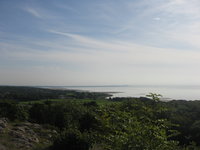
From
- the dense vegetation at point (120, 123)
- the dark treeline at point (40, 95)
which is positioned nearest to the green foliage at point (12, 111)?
the dense vegetation at point (120, 123)

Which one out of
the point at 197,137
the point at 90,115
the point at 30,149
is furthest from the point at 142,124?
the point at 197,137

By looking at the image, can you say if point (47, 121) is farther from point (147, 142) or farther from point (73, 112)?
point (147, 142)

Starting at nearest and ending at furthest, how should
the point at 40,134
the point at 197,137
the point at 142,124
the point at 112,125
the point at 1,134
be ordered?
the point at 142,124
the point at 112,125
the point at 1,134
the point at 40,134
the point at 197,137

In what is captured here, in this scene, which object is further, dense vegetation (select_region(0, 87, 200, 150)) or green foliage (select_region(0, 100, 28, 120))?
green foliage (select_region(0, 100, 28, 120))

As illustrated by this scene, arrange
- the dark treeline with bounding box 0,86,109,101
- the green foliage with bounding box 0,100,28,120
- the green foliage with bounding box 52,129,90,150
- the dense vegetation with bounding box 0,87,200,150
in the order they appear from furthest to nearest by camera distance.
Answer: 1. the dark treeline with bounding box 0,86,109,101
2. the green foliage with bounding box 0,100,28,120
3. the green foliage with bounding box 52,129,90,150
4. the dense vegetation with bounding box 0,87,200,150

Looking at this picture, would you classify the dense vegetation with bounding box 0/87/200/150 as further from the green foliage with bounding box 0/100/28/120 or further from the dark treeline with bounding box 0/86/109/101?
the dark treeline with bounding box 0/86/109/101

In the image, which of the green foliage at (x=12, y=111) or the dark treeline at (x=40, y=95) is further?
the dark treeline at (x=40, y=95)

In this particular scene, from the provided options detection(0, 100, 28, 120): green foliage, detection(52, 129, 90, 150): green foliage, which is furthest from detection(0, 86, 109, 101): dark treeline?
detection(52, 129, 90, 150): green foliage

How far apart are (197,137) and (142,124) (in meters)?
19.2

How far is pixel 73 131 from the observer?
10242 millimetres

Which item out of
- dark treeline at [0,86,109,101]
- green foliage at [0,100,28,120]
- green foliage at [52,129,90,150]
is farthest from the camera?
dark treeline at [0,86,109,101]

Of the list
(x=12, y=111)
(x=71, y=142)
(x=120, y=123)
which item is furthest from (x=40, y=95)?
(x=120, y=123)

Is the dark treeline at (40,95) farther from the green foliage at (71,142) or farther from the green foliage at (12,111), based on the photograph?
the green foliage at (71,142)

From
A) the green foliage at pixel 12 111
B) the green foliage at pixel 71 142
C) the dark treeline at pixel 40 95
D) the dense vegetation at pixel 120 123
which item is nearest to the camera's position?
the dense vegetation at pixel 120 123
